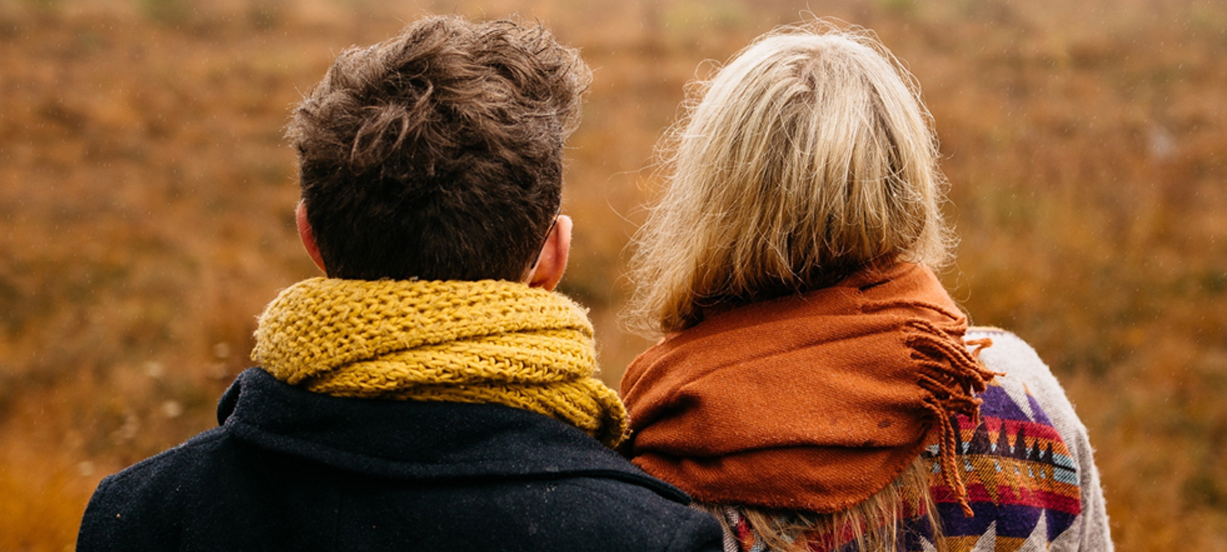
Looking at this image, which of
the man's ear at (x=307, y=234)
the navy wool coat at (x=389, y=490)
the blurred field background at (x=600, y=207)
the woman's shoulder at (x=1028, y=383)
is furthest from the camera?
the blurred field background at (x=600, y=207)

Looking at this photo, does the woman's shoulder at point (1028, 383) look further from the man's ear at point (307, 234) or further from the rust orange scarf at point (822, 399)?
the man's ear at point (307, 234)

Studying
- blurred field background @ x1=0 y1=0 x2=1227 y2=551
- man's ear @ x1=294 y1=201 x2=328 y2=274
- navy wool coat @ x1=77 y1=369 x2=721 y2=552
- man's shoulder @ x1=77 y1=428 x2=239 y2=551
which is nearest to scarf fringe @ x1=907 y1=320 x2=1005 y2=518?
navy wool coat @ x1=77 y1=369 x2=721 y2=552

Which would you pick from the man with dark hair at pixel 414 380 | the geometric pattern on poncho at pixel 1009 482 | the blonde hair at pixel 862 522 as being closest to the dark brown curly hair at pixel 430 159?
the man with dark hair at pixel 414 380

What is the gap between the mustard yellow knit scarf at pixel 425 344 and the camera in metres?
1.21

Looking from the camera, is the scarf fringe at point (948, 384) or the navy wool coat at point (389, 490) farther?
the scarf fringe at point (948, 384)

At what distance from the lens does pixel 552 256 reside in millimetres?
1446

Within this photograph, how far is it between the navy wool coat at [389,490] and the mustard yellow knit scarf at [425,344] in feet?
0.12

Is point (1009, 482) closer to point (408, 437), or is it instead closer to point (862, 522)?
point (862, 522)

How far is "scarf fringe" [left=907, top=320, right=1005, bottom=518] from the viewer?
1.44 meters

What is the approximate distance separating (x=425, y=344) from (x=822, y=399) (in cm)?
76

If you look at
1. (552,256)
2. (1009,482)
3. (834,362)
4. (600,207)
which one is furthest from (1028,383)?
(600,207)

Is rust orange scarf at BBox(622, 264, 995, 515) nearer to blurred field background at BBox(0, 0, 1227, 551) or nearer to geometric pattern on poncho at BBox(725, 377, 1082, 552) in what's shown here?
geometric pattern on poncho at BBox(725, 377, 1082, 552)

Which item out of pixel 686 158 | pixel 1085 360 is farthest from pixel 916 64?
pixel 686 158

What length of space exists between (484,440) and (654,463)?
52 cm
